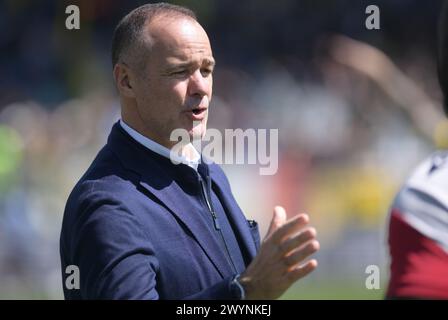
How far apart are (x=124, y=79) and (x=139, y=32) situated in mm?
156

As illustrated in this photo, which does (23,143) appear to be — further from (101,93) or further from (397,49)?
(397,49)

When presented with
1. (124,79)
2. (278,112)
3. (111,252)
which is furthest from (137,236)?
(278,112)

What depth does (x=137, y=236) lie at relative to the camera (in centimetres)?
223

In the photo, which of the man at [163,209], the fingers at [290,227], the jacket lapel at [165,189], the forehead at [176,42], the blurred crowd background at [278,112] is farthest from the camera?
the blurred crowd background at [278,112]

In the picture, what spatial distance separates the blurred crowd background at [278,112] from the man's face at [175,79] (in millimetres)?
4998

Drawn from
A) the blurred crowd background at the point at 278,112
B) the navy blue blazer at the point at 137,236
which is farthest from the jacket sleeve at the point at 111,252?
the blurred crowd background at the point at 278,112

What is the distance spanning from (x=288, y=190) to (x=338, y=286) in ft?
3.77

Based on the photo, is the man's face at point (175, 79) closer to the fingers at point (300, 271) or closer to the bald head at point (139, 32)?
the bald head at point (139, 32)

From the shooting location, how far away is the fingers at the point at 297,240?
194cm

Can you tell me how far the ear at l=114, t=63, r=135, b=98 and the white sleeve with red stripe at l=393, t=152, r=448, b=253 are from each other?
1.26 meters

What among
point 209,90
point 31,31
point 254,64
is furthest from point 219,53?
point 209,90

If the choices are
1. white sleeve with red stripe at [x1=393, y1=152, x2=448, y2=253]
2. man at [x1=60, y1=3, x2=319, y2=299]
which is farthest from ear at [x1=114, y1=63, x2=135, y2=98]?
white sleeve with red stripe at [x1=393, y1=152, x2=448, y2=253]

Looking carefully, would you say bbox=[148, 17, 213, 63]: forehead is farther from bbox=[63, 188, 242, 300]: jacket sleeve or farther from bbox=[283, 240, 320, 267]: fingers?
bbox=[283, 240, 320, 267]: fingers

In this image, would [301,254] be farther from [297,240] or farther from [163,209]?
[163,209]
